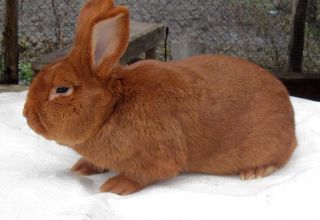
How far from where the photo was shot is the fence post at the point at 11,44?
3326 millimetres

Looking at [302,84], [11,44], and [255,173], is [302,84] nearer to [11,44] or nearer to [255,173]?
[255,173]

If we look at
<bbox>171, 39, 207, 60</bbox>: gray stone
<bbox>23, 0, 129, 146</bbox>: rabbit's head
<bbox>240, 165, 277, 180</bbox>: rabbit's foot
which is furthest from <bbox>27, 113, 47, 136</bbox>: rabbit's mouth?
<bbox>171, 39, 207, 60</bbox>: gray stone

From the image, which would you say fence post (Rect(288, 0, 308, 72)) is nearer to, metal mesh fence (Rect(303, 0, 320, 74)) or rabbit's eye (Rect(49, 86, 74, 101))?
metal mesh fence (Rect(303, 0, 320, 74))

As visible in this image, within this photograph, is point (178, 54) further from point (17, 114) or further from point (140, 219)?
point (140, 219)

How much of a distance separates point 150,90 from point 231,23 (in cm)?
283

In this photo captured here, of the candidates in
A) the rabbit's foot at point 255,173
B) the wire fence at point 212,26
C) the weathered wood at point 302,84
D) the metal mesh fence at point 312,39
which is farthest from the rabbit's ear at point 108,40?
the metal mesh fence at point 312,39

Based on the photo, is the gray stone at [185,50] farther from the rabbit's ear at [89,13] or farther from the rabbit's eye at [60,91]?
the rabbit's eye at [60,91]

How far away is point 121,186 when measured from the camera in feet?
6.51

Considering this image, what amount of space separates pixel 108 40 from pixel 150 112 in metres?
0.26

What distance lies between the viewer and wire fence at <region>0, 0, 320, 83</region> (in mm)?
4152

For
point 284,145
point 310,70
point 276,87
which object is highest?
point 276,87

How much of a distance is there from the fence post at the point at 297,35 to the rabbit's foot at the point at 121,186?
1951 mm

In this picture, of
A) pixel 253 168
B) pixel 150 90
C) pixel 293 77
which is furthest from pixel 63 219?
pixel 293 77

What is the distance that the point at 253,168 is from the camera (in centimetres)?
214
